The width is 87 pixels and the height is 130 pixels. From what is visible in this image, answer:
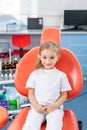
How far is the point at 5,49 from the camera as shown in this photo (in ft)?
14.3

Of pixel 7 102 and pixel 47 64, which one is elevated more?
pixel 47 64

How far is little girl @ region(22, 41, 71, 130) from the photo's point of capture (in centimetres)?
183

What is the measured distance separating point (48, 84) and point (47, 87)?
24 mm

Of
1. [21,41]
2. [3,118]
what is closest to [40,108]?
[3,118]

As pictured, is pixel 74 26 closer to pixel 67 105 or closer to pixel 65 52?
pixel 67 105

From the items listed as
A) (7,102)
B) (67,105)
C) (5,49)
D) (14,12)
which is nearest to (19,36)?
Result: (5,49)

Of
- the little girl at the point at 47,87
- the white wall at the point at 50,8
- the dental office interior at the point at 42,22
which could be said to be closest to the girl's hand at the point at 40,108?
Result: the little girl at the point at 47,87

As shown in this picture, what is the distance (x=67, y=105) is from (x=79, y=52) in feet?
4.22

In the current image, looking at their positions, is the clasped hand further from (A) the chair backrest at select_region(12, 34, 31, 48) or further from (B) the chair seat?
(A) the chair backrest at select_region(12, 34, 31, 48)

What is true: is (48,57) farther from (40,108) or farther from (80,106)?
(80,106)

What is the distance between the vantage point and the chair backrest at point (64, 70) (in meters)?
1.93

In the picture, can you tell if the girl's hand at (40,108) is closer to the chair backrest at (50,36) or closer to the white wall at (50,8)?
the chair backrest at (50,36)

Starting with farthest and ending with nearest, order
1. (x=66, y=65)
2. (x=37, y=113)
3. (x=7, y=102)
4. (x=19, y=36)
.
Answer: (x=19, y=36) < (x=7, y=102) < (x=66, y=65) < (x=37, y=113)

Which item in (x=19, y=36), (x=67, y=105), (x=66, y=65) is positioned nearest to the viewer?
(x=66, y=65)
